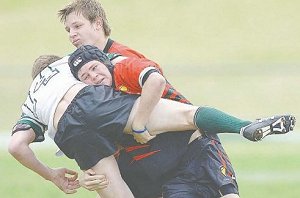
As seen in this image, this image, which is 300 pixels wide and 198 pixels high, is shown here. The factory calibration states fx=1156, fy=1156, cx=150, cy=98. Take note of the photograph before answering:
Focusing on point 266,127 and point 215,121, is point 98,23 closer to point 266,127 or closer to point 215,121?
point 215,121

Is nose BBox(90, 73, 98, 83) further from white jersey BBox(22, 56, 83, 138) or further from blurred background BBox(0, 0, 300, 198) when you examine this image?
blurred background BBox(0, 0, 300, 198)

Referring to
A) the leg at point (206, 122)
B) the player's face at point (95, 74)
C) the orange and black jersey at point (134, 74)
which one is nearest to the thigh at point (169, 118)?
the leg at point (206, 122)

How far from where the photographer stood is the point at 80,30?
6816mm

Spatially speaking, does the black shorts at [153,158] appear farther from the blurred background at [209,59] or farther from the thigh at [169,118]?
the blurred background at [209,59]

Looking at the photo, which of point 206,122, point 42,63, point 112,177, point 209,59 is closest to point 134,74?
point 206,122

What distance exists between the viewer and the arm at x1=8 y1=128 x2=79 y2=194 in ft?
20.8

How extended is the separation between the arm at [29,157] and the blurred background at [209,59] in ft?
10.5

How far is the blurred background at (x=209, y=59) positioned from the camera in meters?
11.7

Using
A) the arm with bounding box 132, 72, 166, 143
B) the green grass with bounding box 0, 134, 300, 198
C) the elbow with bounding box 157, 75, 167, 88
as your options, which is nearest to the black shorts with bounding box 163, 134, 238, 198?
the arm with bounding box 132, 72, 166, 143

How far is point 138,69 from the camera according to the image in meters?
5.98

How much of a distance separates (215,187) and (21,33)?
65.6 feet

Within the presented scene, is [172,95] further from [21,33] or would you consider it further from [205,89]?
[21,33]

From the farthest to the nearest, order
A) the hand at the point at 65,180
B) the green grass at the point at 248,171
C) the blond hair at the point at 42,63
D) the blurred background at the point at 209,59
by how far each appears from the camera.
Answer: the blurred background at the point at 209,59 < the green grass at the point at 248,171 < the hand at the point at 65,180 < the blond hair at the point at 42,63

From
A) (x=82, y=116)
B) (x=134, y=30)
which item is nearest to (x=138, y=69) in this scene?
(x=82, y=116)
